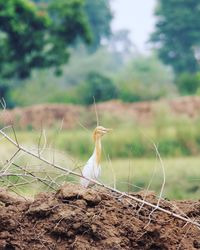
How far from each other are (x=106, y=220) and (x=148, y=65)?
2215 inches

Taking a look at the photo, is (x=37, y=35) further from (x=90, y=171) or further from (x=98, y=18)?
(x=90, y=171)

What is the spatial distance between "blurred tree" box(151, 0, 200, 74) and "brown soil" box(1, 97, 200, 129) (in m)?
18.8

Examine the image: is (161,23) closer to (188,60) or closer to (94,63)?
(188,60)

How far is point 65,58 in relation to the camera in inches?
1289

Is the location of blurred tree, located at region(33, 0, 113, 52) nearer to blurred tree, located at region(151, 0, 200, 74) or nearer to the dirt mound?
blurred tree, located at region(151, 0, 200, 74)

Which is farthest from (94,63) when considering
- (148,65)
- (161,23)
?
(161,23)

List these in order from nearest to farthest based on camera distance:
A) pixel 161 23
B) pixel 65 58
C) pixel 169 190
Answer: pixel 169 190, pixel 65 58, pixel 161 23

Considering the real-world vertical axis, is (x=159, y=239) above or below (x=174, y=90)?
above

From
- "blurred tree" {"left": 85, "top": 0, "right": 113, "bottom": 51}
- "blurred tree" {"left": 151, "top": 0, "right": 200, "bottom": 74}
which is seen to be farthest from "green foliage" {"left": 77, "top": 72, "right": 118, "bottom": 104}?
"blurred tree" {"left": 85, "top": 0, "right": 113, "bottom": 51}

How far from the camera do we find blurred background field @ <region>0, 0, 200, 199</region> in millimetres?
15844

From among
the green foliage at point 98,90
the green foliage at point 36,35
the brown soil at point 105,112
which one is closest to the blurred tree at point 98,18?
the green foliage at point 98,90

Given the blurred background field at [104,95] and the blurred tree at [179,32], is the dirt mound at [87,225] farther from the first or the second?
the blurred tree at [179,32]

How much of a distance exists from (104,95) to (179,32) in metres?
16.1

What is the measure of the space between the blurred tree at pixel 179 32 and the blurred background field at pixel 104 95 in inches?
2.4
